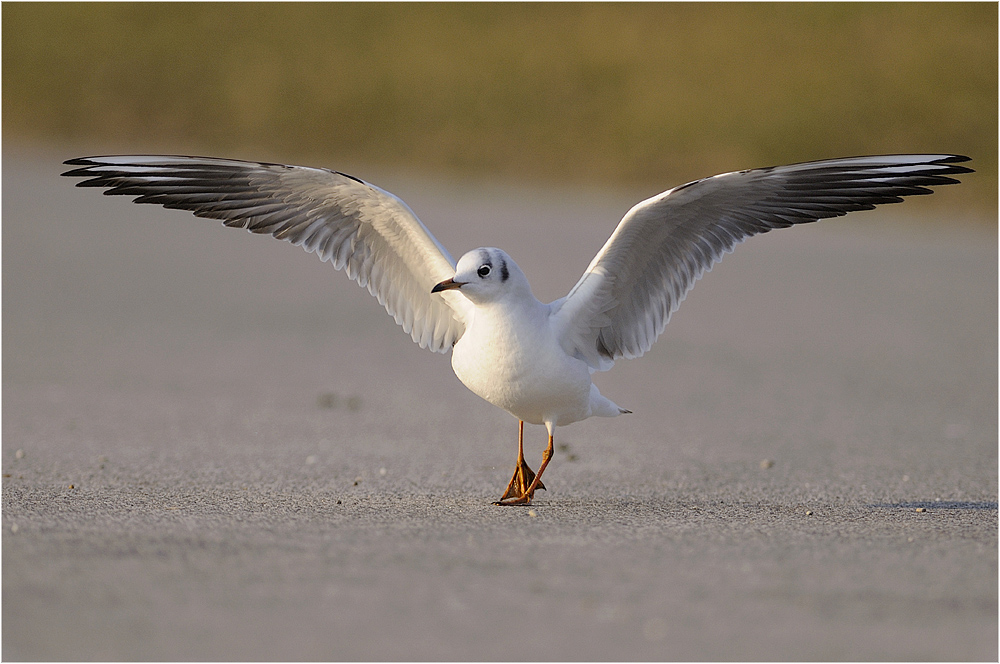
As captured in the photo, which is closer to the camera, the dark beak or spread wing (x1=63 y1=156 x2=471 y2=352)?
the dark beak

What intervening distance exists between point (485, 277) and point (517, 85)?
1638 cm

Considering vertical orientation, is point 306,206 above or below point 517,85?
below

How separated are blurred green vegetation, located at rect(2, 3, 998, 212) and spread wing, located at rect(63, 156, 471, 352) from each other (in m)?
11.4

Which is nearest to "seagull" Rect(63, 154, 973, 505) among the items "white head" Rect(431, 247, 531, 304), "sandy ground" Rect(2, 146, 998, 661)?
A: "white head" Rect(431, 247, 531, 304)

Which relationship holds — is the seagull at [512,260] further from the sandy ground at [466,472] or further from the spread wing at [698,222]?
the sandy ground at [466,472]

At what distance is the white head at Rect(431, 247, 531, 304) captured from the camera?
392cm

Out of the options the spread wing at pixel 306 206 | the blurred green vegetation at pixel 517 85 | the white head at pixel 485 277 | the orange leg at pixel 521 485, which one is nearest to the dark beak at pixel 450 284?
the white head at pixel 485 277

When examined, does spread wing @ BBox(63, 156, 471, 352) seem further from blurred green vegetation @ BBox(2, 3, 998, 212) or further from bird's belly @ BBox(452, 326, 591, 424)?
blurred green vegetation @ BBox(2, 3, 998, 212)

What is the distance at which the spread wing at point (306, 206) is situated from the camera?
4.33 metres

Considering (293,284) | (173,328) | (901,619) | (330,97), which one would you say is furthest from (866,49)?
(901,619)

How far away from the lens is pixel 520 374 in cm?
391

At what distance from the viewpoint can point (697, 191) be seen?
160 inches

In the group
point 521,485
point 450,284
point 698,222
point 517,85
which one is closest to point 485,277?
point 450,284

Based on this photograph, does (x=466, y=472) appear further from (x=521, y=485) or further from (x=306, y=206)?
(x=306, y=206)
